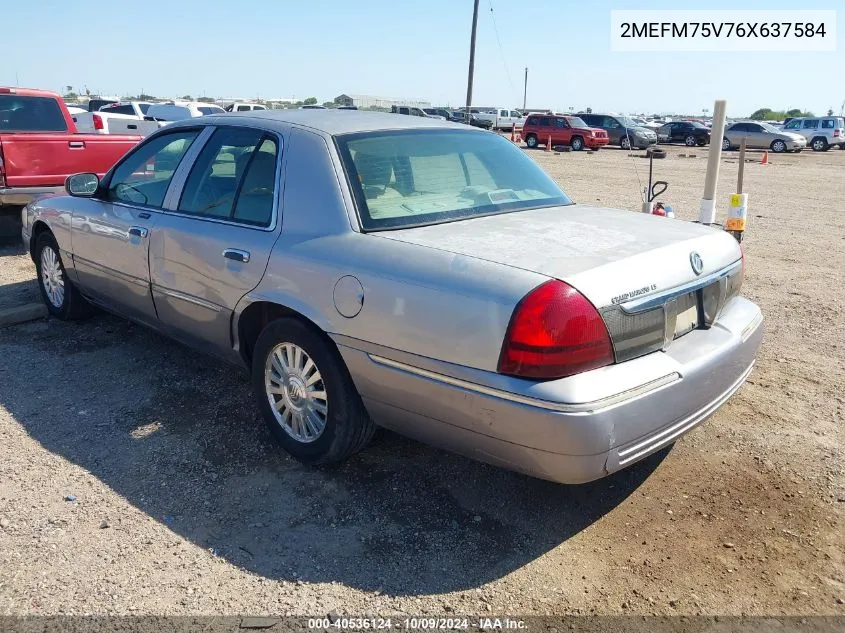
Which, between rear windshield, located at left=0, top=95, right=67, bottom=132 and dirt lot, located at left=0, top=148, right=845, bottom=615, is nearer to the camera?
dirt lot, located at left=0, top=148, right=845, bottom=615

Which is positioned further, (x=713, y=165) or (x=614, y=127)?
(x=614, y=127)

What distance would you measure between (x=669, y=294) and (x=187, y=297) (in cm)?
257

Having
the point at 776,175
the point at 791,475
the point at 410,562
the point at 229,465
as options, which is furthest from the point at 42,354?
the point at 776,175

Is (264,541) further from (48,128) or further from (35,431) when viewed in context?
(48,128)

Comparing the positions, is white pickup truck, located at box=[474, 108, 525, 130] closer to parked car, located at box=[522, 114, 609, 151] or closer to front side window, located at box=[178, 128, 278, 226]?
parked car, located at box=[522, 114, 609, 151]

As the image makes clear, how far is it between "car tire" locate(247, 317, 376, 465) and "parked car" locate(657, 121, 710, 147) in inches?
1566

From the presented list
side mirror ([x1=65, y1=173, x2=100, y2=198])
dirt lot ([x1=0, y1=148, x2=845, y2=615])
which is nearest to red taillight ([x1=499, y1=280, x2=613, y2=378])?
dirt lot ([x1=0, y1=148, x2=845, y2=615])

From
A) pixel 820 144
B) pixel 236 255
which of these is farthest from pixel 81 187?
pixel 820 144

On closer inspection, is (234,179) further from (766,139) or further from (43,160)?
(766,139)

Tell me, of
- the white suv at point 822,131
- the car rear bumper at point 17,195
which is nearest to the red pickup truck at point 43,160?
the car rear bumper at point 17,195

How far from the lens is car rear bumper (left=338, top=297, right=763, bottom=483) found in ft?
8.80

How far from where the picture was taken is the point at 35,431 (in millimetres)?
3996

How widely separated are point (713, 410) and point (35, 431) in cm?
341

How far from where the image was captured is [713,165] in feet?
21.4
